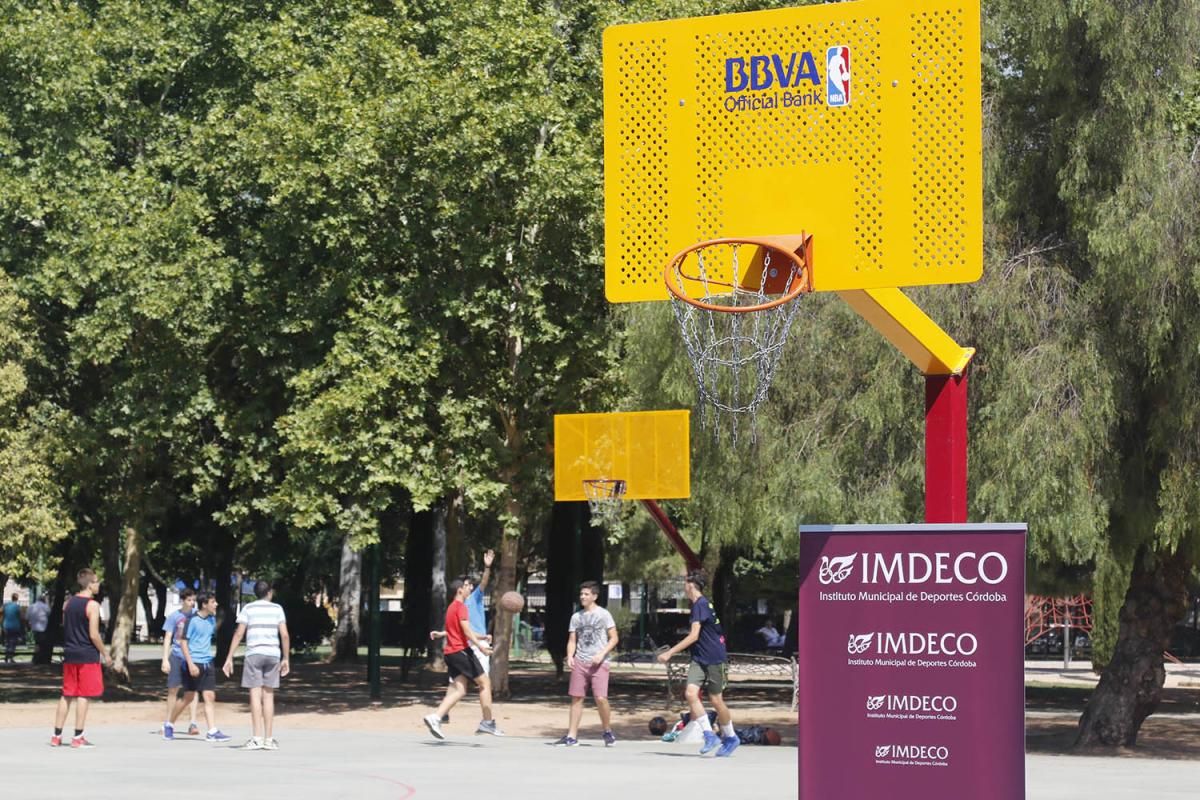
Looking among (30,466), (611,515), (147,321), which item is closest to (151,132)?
(147,321)

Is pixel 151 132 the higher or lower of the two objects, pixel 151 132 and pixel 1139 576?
the higher

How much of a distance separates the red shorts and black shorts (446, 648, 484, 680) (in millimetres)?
3888

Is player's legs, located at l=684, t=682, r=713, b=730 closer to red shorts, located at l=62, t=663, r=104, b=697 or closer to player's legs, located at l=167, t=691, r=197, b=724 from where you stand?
player's legs, located at l=167, t=691, r=197, b=724

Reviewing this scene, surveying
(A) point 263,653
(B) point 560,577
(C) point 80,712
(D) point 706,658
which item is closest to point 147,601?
(B) point 560,577

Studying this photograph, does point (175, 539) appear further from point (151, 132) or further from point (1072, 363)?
point (1072, 363)

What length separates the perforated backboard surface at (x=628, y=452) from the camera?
24016 millimetres

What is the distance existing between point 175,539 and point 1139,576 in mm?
24645

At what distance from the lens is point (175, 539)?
134ft

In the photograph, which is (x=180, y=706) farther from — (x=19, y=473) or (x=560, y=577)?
(x=560, y=577)

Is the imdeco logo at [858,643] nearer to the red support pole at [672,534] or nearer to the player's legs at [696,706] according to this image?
the player's legs at [696,706]

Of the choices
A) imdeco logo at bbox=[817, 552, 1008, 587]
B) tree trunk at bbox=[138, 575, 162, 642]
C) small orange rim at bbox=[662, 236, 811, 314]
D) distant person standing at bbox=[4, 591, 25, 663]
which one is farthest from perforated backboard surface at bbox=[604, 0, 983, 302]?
tree trunk at bbox=[138, 575, 162, 642]

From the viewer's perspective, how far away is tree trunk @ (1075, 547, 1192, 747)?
21.8 m

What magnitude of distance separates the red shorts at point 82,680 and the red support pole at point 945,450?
10826 millimetres

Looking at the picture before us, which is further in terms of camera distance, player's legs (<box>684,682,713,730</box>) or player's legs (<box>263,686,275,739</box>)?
player's legs (<box>263,686,275,739</box>)
